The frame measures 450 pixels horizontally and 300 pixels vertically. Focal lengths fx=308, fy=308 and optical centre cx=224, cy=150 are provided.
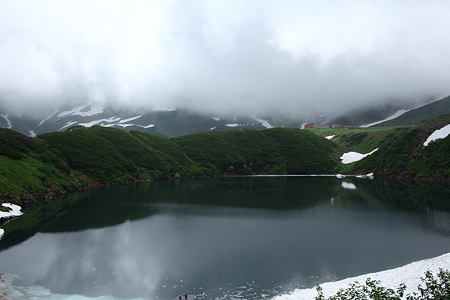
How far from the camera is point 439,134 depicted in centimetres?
9756

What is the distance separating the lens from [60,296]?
21.1 m

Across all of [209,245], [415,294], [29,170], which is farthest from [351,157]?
[415,294]

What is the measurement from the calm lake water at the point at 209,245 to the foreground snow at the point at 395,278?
4.29 feet

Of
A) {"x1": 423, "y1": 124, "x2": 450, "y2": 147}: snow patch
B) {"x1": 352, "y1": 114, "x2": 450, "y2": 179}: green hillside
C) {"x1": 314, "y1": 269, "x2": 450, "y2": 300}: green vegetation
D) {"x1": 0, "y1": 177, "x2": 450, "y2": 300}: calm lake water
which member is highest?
{"x1": 423, "y1": 124, "x2": 450, "y2": 147}: snow patch

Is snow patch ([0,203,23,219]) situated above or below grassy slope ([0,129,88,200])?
below

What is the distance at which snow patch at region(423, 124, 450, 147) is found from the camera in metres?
96.0

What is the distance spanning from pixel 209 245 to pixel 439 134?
96.4 metres

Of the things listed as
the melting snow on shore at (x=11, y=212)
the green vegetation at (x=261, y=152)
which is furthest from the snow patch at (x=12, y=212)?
the green vegetation at (x=261, y=152)

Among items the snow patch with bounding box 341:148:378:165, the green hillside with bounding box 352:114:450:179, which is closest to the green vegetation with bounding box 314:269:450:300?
the green hillside with bounding box 352:114:450:179

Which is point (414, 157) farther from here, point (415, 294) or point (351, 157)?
point (415, 294)

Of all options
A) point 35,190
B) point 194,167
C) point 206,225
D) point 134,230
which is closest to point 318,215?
point 206,225

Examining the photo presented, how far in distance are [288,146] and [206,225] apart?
4473 inches

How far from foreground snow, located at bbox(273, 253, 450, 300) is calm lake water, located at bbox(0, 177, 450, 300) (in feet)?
4.29

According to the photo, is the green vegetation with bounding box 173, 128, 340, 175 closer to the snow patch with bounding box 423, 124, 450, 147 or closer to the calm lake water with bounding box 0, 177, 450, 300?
the snow patch with bounding box 423, 124, 450, 147
